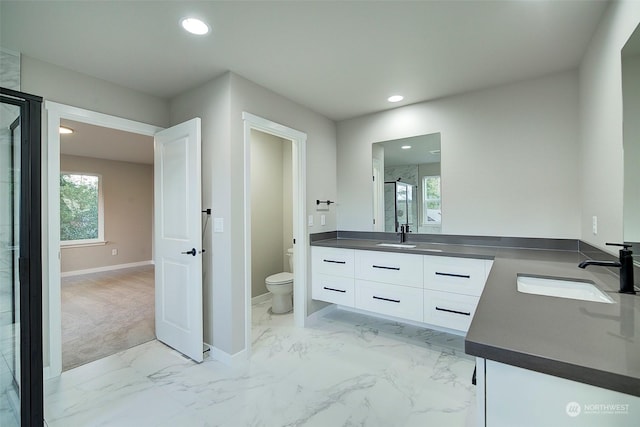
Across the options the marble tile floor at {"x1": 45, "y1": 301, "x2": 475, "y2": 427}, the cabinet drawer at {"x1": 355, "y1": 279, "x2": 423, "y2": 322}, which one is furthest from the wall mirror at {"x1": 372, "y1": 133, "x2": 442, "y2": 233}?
the marble tile floor at {"x1": 45, "y1": 301, "x2": 475, "y2": 427}

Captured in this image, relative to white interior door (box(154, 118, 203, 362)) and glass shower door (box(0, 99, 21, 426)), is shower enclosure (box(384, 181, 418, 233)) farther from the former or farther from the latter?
glass shower door (box(0, 99, 21, 426))

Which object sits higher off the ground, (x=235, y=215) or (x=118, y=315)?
(x=235, y=215)

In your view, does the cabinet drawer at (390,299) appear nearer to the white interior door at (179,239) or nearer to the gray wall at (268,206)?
the white interior door at (179,239)

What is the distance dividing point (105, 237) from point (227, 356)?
5.40 meters

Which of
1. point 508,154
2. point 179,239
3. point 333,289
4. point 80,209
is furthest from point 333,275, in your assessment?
point 80,209

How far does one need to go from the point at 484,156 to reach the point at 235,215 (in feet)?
7.68

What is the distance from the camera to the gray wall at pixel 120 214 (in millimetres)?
5641

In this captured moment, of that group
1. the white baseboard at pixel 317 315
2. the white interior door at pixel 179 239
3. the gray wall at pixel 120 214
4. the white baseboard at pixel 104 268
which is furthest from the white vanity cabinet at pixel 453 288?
the gray wall at pixel 120 214

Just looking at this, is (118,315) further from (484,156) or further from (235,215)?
(484,156)

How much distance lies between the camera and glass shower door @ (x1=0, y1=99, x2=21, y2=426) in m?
1.48

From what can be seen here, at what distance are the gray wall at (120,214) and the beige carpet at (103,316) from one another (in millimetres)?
571

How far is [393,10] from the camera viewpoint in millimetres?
1594

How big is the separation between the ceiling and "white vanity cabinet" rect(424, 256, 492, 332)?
1.55 meters

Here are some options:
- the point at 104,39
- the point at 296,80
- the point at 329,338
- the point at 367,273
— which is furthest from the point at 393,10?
the point at 329,338
